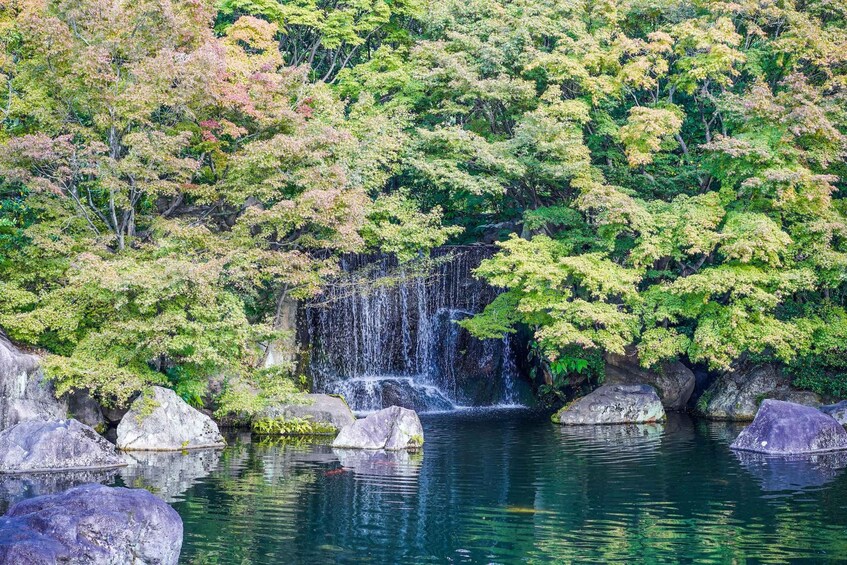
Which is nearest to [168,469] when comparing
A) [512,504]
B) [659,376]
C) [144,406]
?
[144,406]

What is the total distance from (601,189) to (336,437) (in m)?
10.3

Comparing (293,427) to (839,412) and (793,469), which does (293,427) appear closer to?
(793,469)

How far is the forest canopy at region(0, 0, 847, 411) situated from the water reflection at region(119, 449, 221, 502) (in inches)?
81.7

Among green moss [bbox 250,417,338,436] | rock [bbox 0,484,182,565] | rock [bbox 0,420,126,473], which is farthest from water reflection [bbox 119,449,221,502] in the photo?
rock [bbox 0,484,182,565]

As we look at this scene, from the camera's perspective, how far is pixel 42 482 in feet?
54.4

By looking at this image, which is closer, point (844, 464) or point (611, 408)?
point (844, 464)

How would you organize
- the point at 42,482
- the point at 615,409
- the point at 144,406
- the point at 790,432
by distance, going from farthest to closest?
the point at 615,409, the point at 144,406, the point at 790,432, the point at 42,482

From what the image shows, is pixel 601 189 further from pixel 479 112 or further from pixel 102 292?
pixel 102 292

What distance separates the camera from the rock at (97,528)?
31.9 ft

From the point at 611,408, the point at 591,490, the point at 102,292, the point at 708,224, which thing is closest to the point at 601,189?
the point at 708,224

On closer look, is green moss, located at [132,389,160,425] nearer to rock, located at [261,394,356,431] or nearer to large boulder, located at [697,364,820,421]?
rock, located at [261,394,356,431]

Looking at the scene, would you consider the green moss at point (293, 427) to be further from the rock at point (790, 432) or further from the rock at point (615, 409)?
the rock at point (790, 432)

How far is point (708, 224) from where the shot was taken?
25297mm

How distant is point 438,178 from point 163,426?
1158cm
